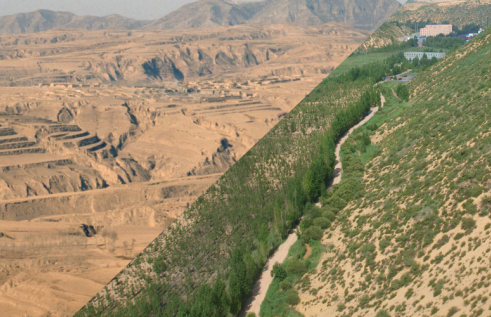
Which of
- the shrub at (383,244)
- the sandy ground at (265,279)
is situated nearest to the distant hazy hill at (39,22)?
the sandy ground at (265,279)

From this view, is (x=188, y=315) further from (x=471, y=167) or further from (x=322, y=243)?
(x=471, y=167)

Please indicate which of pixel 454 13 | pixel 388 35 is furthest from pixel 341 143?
pixel 454 13

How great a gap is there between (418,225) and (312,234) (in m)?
3.28

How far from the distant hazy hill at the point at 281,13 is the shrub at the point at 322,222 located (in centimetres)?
551

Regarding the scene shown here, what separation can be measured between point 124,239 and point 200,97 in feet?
37.1

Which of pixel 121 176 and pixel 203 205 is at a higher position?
pixel 121 176

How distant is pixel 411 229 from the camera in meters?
12.9

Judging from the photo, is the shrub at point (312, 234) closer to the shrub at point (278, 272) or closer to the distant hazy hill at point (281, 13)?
the shrub at point (278, 272)

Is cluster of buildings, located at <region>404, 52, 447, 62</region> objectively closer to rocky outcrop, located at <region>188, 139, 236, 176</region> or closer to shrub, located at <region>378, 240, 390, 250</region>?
rocky outcrop, located at <region>188, 139, 236, 176</region>

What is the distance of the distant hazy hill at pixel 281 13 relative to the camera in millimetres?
14445

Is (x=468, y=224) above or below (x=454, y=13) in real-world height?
below

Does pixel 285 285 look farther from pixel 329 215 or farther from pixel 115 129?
pixel 115 129

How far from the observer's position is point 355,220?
1588 cm

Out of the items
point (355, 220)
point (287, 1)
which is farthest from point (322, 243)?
point (287, 1)
